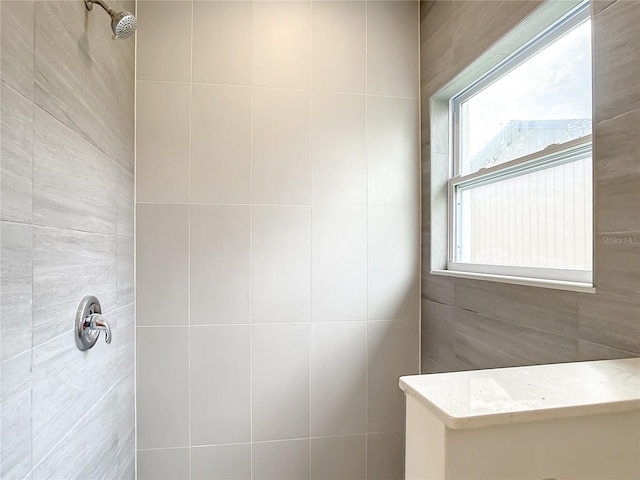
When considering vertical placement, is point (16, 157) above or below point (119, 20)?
below

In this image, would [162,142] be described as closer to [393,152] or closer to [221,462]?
[393,152]

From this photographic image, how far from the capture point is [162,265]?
5.91 ft

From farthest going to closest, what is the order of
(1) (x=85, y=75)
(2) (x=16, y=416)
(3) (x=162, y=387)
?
(3) (x=162, y=387), (1) (x=85, y=75), (2) (x=16, y=416)

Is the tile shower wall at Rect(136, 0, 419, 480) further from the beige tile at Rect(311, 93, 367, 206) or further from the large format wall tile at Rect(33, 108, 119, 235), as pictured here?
the large format wall tile at Rect(33, 108, 119, 235)

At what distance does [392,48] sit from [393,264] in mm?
1082

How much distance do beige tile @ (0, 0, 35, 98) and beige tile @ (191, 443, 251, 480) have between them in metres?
1.60

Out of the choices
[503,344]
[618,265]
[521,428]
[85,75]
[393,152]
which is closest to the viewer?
[521,428]

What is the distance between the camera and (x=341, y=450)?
6.39ft

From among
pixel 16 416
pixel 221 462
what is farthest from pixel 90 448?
pixel 221 462

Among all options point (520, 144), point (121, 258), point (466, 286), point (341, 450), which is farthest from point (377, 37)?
point (341, 450)

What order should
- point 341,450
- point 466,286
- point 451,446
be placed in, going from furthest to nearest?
point 341,450 → point 466,286 → point 451,446

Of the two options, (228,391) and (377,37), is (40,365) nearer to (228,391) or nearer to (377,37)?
(228,391)

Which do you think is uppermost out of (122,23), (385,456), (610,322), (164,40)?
(164,40)

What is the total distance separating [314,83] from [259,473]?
186cm
